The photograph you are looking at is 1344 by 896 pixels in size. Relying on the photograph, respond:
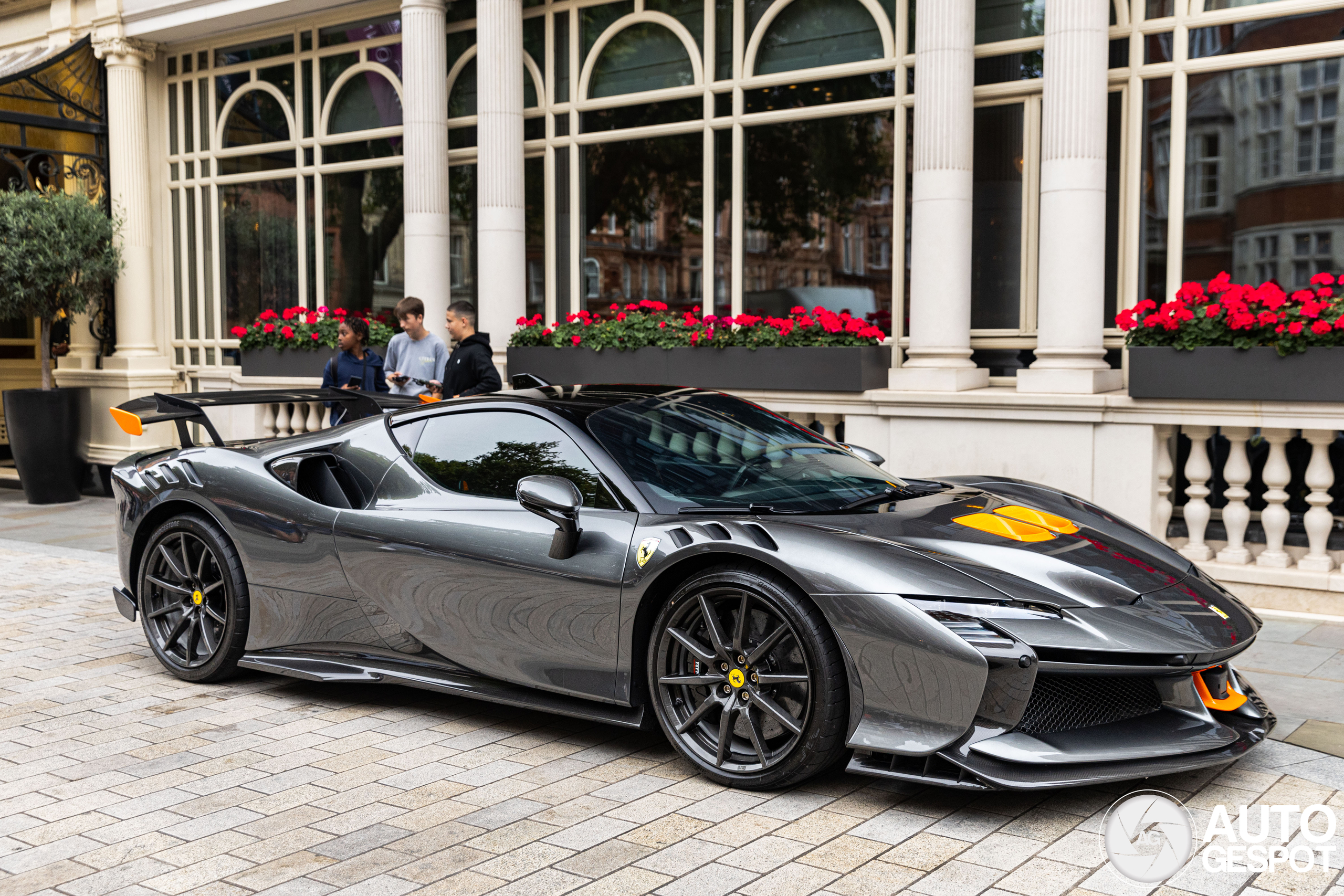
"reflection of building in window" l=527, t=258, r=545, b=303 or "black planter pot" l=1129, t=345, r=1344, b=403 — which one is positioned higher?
"reflection of building in window" l=527, t=258, r=545, b=303

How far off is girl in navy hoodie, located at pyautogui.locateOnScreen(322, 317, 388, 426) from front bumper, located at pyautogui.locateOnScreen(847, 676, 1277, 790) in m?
6.85

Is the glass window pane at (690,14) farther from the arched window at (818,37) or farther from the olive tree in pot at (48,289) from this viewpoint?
the olive tree in pot at (48,289)

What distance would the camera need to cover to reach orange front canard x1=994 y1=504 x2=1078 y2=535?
4453 millimetres

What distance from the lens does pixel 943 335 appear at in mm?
8602

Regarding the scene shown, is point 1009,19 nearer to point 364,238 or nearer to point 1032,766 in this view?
point 1032,766

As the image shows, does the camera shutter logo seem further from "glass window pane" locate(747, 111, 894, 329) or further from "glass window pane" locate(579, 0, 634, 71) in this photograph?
"glass window pane" locate(579, 0, 634, 71)

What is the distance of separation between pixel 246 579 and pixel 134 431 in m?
0.94

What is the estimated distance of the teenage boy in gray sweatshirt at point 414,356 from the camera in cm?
945

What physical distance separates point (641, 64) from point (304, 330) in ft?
14.0

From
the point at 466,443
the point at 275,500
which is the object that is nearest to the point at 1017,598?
the point at 466,443

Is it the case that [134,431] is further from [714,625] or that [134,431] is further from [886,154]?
[886,154]

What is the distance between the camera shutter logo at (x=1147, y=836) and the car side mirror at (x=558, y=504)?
1976 millimetres

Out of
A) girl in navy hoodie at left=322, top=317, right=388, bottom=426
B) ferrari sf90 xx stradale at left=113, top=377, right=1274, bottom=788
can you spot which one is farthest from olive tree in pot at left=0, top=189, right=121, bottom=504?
ferrari sf90 xx stradale at left=113, top=377, right=1274, bottom=788

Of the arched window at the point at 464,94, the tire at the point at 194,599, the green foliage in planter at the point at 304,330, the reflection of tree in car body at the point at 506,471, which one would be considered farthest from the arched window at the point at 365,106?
the reflection of tree in car body at the point at 506,471
